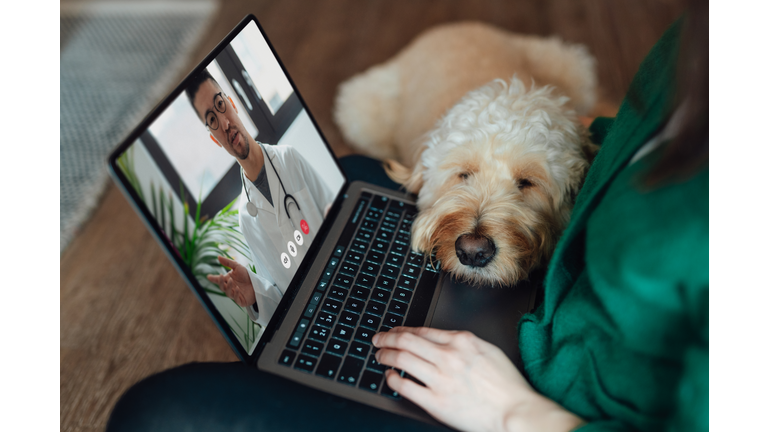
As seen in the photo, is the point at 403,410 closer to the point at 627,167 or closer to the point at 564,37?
the point at 627,167

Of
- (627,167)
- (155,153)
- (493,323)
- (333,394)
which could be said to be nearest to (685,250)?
(627,167)

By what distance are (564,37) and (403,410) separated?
217 cm

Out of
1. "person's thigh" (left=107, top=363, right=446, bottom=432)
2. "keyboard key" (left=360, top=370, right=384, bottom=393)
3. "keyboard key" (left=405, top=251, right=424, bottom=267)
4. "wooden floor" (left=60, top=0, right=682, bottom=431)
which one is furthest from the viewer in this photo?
"wooden floor" (left=60, top=0, right=682, bottom=431)

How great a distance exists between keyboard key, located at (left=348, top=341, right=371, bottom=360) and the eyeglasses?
16.6 inches

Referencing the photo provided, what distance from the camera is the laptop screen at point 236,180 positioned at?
24.8 inches

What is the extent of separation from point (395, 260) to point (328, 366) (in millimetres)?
268

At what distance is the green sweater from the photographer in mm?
474

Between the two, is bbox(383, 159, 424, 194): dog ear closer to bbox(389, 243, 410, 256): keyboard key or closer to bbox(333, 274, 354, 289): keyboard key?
bbox(389, 243, 410, 256): keyboard key

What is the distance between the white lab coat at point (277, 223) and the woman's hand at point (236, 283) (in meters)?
0.01

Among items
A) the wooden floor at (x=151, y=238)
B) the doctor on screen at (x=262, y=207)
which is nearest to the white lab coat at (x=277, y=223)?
the doctor on screen at (x=262, y=207)

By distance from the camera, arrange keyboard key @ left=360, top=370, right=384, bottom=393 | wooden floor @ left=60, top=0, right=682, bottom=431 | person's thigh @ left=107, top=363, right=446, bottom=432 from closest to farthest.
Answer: person's thigh @ left=107, top=363, right=446, bottom=432 → keyboard key @ left=360, top=370, right=384, bottom=393 → wooden floor @ left=60, top=0, right=682, bottom=431

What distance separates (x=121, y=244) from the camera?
166 centimetres

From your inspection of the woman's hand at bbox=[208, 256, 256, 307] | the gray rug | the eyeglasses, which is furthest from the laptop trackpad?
the gray rug

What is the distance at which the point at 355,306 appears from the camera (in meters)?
0.83
